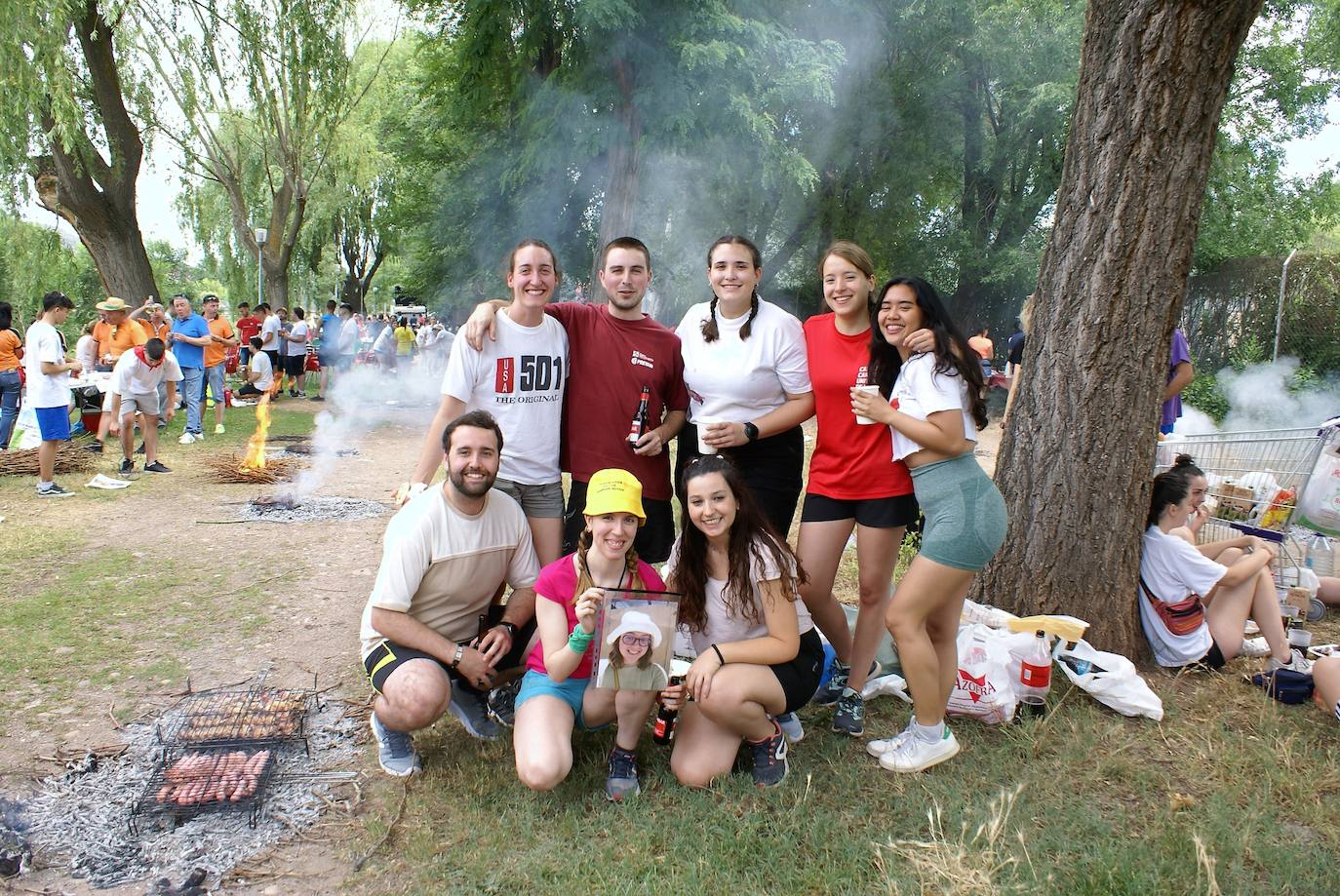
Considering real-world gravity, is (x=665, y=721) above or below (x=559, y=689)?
below

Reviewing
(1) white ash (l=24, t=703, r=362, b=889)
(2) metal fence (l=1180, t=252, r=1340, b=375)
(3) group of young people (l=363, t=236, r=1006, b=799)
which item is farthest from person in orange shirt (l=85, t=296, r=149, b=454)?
(2) metal fence (l=1180, t=252, r=1340, b=375)

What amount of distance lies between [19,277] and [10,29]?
14485 mm

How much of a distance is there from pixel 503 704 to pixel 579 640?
0.77 m

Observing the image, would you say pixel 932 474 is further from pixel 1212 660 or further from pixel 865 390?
pixel 1212 660

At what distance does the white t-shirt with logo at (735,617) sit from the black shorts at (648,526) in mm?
573

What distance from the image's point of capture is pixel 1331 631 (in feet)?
16.0

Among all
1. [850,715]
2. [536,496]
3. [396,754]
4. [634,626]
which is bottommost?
[396,754]

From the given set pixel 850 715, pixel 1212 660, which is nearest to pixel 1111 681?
pixel 1212 660

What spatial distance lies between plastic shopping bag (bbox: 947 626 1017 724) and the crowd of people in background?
305 inches

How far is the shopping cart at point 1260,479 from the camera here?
15.6 feet

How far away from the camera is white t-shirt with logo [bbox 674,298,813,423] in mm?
3475

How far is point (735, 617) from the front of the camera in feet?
10.4

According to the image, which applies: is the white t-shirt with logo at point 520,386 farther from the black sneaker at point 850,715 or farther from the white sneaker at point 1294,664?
the white sneaker at point 1294,664

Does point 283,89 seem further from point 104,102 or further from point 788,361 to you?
point 788,361
